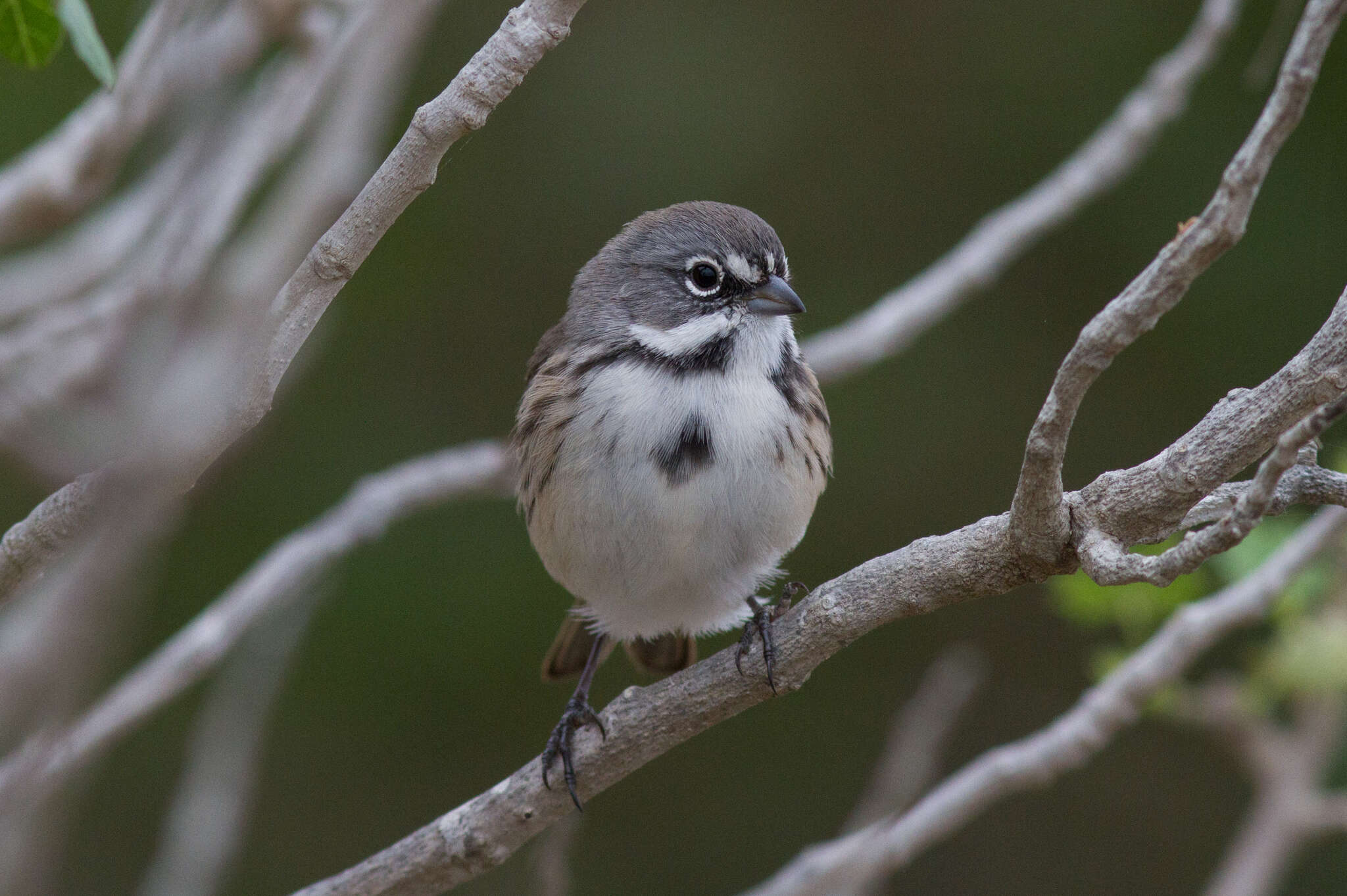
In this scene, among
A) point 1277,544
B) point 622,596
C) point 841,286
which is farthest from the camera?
point 841,286

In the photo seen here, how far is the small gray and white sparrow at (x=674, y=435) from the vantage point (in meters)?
3.79

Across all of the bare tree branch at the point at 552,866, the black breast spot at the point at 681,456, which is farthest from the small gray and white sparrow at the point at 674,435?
the bare tree branch at the point at 552,866

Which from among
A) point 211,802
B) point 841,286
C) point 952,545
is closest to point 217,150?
point 952,545

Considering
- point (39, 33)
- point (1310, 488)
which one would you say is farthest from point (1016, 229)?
point (39, 33)

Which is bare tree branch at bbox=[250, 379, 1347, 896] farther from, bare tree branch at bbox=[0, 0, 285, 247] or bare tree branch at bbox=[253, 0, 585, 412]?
bare tree branch at bbox=[0, 0, 285, 247]

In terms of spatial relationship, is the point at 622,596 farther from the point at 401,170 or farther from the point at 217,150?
the point at 217,150

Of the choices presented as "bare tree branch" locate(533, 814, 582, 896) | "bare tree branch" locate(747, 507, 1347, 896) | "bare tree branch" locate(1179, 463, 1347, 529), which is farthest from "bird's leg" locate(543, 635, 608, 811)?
"bare tree branch" locate(1179, 463, 1347, 529)

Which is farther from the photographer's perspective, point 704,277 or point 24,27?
point 704,277

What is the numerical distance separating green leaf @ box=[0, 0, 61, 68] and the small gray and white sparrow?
1.67 meters

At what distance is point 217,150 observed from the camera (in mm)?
1265

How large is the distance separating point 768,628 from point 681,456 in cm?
76

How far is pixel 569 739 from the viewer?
11.7 feet

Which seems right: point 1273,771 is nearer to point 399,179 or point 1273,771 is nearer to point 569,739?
point 569,739

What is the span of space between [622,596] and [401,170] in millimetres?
1881
